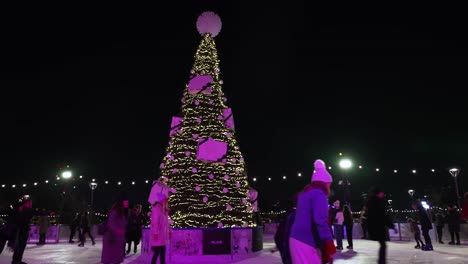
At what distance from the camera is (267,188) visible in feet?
152

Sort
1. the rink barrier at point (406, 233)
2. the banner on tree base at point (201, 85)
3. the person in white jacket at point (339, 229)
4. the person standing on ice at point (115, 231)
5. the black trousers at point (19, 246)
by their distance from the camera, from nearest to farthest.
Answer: the person standing on ice at point (115, 231), the black trousers at point (19, 246), the person in white jacket at point (339, 229), the banner on tree base at point (201, 85), the rink barrier at point (406, 233)

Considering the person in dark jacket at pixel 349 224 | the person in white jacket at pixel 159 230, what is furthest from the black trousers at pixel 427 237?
the person in white jacket at pixel 159 230

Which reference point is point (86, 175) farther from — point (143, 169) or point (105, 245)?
point (105, 245)

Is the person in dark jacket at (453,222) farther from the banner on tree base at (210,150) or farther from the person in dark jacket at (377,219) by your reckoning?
the person in dark jacket at (377,219)

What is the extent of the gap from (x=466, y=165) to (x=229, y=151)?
35611mm

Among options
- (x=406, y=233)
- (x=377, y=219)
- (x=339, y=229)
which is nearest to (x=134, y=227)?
(x=339, y=229)

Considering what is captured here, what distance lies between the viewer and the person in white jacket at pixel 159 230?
777cm

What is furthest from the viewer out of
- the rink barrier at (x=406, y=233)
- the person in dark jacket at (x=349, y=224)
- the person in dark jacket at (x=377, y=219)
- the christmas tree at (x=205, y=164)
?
the rink barrier at (x=406, y=233)

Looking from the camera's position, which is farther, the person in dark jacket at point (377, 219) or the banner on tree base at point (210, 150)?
the banner on tree base at point (210, 150)

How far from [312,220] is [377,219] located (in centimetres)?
515

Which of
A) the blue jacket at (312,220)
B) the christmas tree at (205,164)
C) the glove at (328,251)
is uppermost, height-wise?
the christmas tree at (205,164)

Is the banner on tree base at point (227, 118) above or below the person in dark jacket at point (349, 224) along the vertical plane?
above

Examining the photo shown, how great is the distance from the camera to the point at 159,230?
7.82m

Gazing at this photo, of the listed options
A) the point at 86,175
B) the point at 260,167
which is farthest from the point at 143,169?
the point at 260,167
